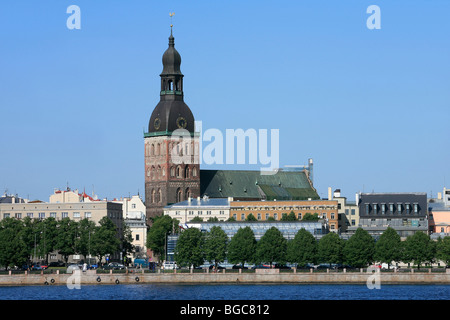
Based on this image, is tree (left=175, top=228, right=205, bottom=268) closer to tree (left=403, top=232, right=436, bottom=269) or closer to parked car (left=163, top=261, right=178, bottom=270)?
parked car (left=163, top=261, right=178, bottom=270)

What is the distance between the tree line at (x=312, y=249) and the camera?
142 m

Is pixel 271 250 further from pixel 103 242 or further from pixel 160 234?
pixel 160 234

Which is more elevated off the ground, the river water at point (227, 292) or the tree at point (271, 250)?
the tree at point (271, 250)

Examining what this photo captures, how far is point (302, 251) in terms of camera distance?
143625 millimetres

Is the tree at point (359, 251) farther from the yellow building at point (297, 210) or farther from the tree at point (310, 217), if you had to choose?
the yellow building at point (297, 210)

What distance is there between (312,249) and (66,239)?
1612 inches

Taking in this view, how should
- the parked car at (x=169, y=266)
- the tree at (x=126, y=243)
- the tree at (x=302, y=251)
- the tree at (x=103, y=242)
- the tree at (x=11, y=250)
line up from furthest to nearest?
the tree at (x=126, y=243) < the tree at (x=103, y=242) < the parked car at (x=169, y=266) < the tree at (x=302, y=251) < the tree at (x=11, y=250)

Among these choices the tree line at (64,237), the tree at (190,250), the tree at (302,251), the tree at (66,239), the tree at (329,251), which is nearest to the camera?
the tree at (329,251)

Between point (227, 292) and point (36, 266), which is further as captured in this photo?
point (36, 266)

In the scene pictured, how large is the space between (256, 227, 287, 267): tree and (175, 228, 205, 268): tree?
816 cm

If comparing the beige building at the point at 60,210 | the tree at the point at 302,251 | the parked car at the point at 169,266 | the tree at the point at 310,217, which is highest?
the beige building at the point at 60,210

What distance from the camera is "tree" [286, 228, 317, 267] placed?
14350 centimetres

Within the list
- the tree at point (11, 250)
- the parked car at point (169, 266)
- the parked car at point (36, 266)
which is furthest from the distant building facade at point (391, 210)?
the tree at point (11, 250)

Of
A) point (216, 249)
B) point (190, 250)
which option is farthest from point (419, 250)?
point (190, 250)
